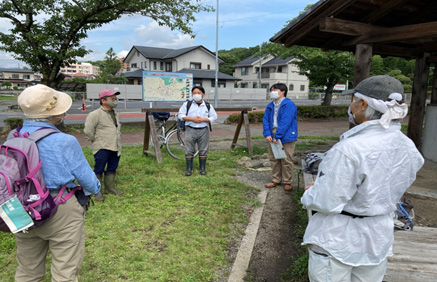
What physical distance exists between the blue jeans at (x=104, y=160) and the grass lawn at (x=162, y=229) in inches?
17.7

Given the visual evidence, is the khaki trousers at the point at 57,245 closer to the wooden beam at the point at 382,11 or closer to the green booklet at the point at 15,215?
the green booklet at the point at 15,215

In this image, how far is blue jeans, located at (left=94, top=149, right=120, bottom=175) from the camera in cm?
472

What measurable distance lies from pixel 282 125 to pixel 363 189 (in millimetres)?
3511

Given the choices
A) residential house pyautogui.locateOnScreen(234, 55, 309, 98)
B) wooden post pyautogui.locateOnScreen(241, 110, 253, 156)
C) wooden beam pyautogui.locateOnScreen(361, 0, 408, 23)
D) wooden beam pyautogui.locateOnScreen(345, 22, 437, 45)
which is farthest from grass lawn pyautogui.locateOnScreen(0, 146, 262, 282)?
residential house pyautogui.locateOnScreen(234, 55, 309, 98)

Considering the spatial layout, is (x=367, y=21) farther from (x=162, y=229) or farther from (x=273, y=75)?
(x=273, y=75)

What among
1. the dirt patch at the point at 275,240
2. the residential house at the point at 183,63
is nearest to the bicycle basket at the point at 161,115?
the dirt patch at the point at 275,240

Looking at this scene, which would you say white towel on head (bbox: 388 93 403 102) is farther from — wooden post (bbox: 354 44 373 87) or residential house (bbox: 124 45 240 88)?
residential house (bbox: 124 45 240 88)

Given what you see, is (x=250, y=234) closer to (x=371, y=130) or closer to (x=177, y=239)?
(x=177, y=239)

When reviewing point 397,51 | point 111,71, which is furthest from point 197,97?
point 111,71

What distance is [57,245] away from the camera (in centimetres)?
211

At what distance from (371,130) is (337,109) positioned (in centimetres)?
1871

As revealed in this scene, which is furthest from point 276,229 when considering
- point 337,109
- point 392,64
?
point 392,64

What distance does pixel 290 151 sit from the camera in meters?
5.27

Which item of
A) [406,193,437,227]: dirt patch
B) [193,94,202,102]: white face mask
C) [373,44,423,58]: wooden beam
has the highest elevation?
[373,44,423,58]: wooden beam
